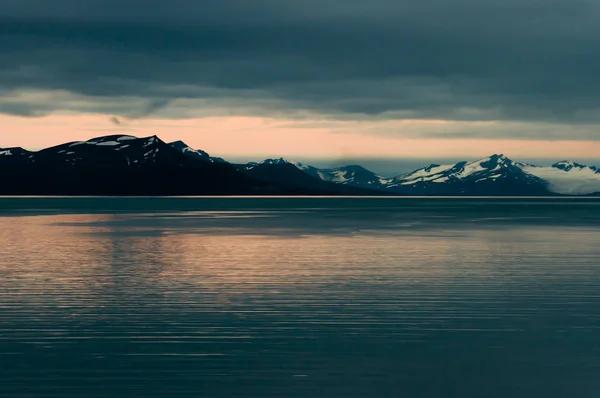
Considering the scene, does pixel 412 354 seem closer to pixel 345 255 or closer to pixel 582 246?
pixel 345 255

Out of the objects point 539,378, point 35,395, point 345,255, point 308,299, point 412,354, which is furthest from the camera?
point 345,255

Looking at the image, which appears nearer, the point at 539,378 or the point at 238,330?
the point at 539,378

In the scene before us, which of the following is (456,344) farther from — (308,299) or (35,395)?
(35,395)

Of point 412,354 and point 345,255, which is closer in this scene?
point 412,354

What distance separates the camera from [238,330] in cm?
2923

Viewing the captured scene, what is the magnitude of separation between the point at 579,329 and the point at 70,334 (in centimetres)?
1879

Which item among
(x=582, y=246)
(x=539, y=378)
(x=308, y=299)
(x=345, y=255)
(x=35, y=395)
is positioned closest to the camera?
(x=35, y=395)

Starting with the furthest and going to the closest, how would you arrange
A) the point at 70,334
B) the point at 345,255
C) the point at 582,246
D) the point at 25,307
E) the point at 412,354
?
the point at 582,246
the point at 345,255
the point at 25,307
the point at 70,334
the point at 412,354

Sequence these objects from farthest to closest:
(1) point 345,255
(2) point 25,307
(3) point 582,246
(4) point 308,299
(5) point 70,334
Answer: (3) point 582,246 → (1) point 345,255 → (4) point 308,299 → (2) point 25,307 → (5) point 70,334

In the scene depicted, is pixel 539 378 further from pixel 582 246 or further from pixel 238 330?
pixel 582 246

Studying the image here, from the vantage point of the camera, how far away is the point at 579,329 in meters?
29.6

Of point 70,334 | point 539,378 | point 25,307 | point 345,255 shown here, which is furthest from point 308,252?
point 539,378

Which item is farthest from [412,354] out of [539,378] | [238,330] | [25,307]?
[25,307]

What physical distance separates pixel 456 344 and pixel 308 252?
124 ft
